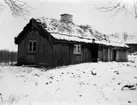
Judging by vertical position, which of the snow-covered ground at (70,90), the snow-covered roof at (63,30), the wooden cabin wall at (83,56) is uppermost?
the snow-covered roof at (63,30)

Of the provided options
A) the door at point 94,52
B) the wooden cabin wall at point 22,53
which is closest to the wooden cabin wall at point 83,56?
the door at point 94,52

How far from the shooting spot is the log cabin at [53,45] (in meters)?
19.8

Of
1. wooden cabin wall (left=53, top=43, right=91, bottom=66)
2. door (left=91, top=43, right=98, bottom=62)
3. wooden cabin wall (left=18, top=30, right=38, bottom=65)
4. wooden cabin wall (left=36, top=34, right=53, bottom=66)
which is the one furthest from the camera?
door (left=91, top=43, right=98, bottom=62)

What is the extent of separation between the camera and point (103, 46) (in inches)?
1005

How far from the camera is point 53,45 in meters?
19.4

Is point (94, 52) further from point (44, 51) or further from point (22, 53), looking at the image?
point (22, 53)

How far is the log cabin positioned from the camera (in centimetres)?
1978

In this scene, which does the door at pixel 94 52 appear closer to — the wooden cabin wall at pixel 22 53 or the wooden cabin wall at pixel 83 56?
the wooden cabin wall at pixel 83 56

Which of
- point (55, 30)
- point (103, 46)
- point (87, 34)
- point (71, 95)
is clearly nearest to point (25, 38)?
point (55, 30)

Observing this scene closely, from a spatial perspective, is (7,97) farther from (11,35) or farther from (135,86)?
(11,35)

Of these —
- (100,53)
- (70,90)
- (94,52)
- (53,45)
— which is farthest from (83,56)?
(70,90)

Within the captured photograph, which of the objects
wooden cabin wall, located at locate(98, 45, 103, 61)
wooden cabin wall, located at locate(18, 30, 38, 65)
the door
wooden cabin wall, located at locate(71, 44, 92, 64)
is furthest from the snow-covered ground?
wooden cabin wall, located at locate(98, 45, 103, 61)

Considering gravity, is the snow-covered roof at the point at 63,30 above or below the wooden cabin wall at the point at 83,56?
above

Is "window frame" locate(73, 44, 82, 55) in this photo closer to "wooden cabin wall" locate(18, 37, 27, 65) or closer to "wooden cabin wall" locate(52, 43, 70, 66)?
"wooden cabin wall" locate(52, 43, 70, 66)
